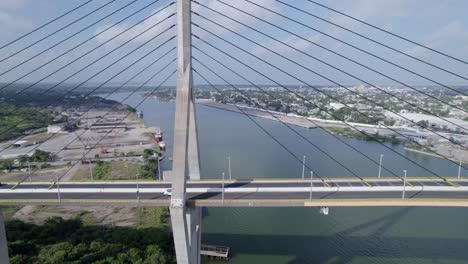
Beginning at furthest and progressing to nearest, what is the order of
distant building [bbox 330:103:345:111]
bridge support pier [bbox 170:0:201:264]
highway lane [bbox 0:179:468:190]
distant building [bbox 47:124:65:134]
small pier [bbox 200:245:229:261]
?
distant building [bbox 330:103:345:111] → distant building [bbox 47:124:65:134] → small pier [bbox 200:245:229:261] → highway lane [bbox 0:179:468:190] → bridge support pier [bbox 170:0:201:264]

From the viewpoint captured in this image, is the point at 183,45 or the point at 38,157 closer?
the point at 183,45

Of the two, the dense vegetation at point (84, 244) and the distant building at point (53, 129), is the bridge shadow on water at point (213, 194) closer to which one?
the dense vegetation at point (84, 244)

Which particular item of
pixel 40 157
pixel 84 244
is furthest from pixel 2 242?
pixel 40 157

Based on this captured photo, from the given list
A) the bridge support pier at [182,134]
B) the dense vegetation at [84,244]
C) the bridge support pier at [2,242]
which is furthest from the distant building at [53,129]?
the bridge support pier at [182,134]

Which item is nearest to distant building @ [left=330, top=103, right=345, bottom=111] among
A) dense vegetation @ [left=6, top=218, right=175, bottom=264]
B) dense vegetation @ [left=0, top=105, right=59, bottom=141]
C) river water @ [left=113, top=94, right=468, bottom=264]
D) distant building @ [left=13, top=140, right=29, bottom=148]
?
river water @ [left=113, top=94, right=468, bottom=264]

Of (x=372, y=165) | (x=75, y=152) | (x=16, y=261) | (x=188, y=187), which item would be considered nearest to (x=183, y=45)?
(x=188, y=187)

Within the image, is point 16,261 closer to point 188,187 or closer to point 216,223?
point 188,187

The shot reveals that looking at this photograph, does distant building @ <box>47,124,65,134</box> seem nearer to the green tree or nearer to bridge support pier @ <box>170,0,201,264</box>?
the green tree
